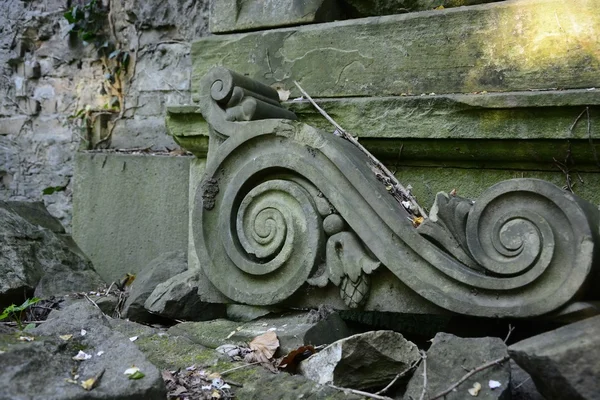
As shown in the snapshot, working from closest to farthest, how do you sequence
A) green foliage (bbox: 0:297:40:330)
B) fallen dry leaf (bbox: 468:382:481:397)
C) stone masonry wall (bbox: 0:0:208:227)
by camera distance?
fallen dry leaf (bbox: 468:382:481:397) < green foliage (bbox: 0:297:40:330) < stone masonry wall (bbox: 0:0:208:227)

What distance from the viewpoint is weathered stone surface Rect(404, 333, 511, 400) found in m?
1.76

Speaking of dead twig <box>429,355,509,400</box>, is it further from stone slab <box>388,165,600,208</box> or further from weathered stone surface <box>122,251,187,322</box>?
weathered stone surface <box>122,251,187,322</box>

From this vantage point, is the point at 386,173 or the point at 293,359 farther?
the point at 386,173

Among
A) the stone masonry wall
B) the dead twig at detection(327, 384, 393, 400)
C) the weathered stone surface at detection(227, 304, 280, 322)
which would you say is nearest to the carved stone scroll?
→ the weathered stone surface at detection(227, 304, 280, 322)

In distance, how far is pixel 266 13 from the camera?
3.29 metres

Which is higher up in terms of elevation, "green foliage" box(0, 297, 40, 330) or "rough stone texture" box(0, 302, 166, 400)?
"rough stone texture" box(0, 302, 166, 400)

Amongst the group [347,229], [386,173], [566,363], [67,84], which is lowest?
[566,363]

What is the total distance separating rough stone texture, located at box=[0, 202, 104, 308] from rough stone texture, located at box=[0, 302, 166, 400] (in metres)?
1.35

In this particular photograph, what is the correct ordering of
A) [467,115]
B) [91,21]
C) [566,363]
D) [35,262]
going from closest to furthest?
[566,363], [467,115], [35,262], [91,21]

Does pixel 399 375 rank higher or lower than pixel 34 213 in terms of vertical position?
lower

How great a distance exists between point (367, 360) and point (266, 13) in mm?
1916

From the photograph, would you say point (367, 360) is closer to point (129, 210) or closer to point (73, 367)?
Answer: point (73, 367)

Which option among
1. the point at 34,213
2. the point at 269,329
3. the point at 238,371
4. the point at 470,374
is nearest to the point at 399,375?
the point at 470,374

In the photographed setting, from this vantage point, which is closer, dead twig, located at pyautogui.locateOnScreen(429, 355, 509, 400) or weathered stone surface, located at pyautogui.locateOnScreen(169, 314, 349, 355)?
dead twig, located at pyautogui.locateOnScreen(429, 355, 509, 400)
